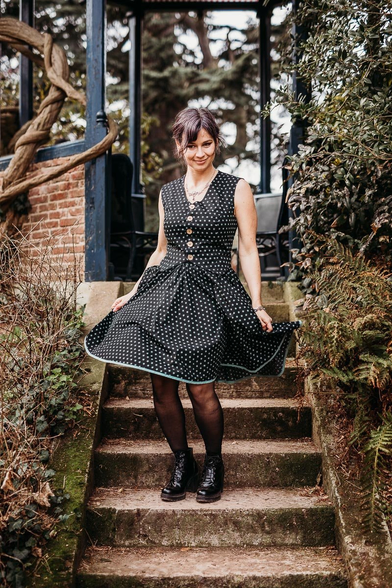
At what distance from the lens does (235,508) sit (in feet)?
10.6

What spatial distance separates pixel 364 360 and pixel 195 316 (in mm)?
804

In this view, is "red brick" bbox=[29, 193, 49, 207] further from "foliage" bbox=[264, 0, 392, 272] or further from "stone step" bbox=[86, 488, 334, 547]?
"stone step" bbox=[86, 488, 334, 547]

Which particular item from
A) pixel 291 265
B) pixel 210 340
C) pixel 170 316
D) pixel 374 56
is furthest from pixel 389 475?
pixel 374 56

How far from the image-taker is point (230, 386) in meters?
4.27

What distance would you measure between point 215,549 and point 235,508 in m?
0.21

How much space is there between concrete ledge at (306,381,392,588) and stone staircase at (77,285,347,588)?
0.28 feet

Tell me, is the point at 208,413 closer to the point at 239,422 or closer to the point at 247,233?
the point at 239,422

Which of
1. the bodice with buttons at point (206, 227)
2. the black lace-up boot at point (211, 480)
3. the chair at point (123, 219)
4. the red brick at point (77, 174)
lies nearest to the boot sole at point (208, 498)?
the black lace-up boot at point (211, 480)

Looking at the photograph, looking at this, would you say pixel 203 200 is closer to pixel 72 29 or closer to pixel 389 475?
pixel 389 475

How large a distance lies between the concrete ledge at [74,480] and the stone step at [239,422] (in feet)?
0.48

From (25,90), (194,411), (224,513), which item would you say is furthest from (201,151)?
(25,90)

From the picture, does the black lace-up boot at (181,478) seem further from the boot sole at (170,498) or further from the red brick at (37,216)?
the red brick at (37,216)

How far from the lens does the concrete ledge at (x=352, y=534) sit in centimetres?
280

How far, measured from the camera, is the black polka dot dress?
3107 mm
